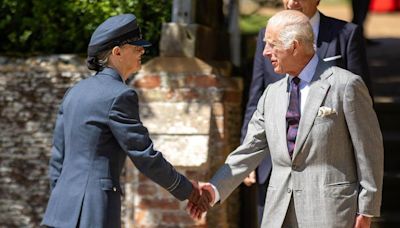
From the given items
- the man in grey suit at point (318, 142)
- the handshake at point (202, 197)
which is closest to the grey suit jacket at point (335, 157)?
the man in grey suit at point (318, 142)

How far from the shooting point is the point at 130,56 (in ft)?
16.6

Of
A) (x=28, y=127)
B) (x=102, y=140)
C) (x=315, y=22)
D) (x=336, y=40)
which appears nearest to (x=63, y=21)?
(x=28, y=127)

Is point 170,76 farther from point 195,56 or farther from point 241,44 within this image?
point 241,44

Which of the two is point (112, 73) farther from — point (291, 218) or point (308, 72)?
point (291, 218)

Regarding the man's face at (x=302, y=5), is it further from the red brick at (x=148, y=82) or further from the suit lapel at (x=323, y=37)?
the red brick at (x=148, y=82)

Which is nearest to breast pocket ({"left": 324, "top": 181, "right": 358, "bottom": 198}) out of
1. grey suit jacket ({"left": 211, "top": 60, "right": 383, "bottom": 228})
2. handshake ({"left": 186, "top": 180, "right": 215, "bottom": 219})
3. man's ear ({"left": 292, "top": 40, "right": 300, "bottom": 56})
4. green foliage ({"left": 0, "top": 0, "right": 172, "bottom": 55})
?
grey suit jacket ({"left": 211, "top": 60, "right": 383, "bottom": 228})

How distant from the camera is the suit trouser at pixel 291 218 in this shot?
4875 mm

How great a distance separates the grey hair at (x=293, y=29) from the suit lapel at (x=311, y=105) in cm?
17

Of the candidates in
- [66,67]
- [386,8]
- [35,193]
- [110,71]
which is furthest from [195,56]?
[386,8]

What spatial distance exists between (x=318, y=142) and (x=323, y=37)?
119 cm

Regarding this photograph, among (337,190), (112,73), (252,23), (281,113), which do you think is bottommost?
(252,23)

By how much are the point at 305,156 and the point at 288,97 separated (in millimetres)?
319

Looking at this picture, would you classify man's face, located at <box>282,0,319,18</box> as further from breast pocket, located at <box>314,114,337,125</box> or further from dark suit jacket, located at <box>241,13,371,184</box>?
breast pocket, located at <box>314,114,337,125</box>

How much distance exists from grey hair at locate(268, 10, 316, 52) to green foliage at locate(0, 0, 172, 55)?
2.52m
